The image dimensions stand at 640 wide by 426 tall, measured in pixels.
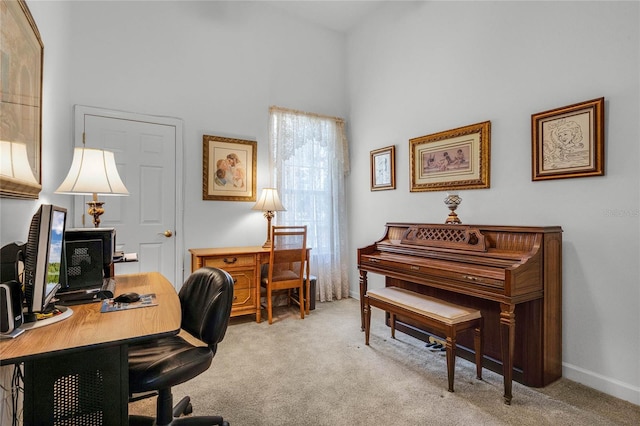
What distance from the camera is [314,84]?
14.2 ft

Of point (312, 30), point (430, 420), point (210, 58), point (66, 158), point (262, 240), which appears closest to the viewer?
point (430, 420)

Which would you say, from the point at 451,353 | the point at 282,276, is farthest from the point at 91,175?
the point at 451,353

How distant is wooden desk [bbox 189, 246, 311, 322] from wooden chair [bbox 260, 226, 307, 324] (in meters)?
0.13

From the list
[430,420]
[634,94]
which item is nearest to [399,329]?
[430,420]

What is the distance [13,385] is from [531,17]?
382 centimetres

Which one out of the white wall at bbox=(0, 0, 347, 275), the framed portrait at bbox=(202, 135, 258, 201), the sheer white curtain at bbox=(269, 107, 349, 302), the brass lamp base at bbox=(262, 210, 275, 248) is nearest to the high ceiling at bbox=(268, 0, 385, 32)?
the white wall at bbox=(0, 0, 347, 275)

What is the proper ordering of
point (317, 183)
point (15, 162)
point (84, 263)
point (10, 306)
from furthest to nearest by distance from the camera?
point (317, 183), point (84, 263), point (15, 162), point (10, 306)

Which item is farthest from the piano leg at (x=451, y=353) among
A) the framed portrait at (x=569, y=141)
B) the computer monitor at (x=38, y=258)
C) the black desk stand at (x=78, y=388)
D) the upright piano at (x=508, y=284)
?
the computer monitor at (x=38, y=258)

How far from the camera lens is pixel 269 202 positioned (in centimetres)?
365

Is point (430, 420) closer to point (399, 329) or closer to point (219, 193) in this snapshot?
point (399, 329)

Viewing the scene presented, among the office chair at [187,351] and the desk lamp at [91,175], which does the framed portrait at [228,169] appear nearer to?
the desk lamp at [91,175]

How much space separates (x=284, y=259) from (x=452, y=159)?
1.94m

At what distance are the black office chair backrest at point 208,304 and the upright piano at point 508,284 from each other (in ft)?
5.02

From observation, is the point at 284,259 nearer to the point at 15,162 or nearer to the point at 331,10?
the point at 15,162
